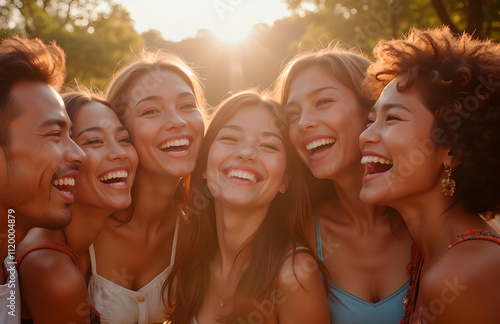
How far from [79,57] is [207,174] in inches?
853

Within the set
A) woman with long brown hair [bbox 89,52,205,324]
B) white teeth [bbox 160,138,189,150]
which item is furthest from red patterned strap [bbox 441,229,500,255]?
white teeth [bbox 160,138,189,150]

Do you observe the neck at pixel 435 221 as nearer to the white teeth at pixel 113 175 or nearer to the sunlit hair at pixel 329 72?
the sunlit hair at pixel 329 72

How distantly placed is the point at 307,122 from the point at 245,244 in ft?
3.56

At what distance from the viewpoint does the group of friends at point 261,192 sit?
3.05m

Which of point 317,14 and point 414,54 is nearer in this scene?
point 414,54

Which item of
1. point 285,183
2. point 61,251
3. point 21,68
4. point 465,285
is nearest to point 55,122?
point 21,68

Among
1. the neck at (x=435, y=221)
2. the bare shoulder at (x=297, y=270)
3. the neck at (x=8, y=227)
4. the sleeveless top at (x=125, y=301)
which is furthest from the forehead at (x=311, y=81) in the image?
the neck at (x=8, y=227)

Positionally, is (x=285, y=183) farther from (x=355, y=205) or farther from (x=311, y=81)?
(x=311, y=81)

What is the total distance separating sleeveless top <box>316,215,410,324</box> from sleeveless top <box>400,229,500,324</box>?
118mm

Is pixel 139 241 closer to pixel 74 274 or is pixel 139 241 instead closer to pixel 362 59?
pixel 74 274

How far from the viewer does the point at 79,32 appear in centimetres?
2591

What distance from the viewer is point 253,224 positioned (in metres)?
3.90

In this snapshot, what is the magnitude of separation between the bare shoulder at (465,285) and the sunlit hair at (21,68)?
269 centimetres

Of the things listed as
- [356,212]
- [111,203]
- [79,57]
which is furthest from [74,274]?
[79,57]
